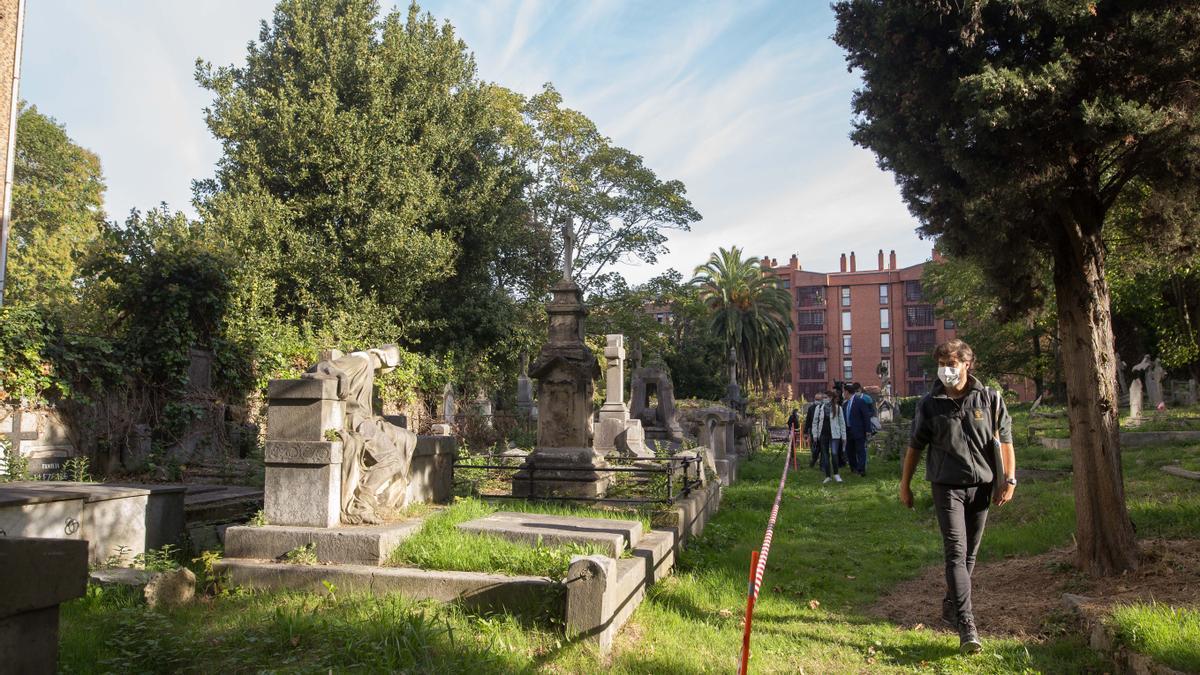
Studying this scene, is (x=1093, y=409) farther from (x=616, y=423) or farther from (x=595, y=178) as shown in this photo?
(x=595, y=178)

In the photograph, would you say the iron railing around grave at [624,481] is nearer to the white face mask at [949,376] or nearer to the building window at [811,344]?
the white face mask at [949,376]

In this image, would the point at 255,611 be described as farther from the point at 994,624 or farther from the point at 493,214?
the point at 493,214

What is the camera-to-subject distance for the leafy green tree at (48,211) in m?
23.6

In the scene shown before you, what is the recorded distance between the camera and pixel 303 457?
620cm

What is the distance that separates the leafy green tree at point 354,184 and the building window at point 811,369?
6025cm

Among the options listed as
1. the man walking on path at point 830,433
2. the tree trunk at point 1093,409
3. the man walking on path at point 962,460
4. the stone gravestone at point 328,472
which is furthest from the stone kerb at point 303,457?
the man walking on path at point 830,433

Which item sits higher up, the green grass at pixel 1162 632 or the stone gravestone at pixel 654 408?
the stone gravestone at pixel 654 408

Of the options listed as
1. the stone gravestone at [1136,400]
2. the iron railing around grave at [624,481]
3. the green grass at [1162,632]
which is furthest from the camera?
the stone gravestone at [1136,400]

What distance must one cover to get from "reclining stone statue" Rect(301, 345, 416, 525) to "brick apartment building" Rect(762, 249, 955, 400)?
70.2 metres

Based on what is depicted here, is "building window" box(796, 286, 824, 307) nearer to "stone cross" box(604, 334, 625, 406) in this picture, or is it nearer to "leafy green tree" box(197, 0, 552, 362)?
"leafy green tree" box(197, 0, 552, 362)

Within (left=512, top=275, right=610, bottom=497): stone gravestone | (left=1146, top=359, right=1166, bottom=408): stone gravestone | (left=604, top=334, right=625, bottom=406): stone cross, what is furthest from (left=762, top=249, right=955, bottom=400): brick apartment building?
(left=512, top=275, right=610, bottom=497): stone gravestone

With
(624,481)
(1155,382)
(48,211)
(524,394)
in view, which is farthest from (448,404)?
(1155,382)

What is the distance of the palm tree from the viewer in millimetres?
50312

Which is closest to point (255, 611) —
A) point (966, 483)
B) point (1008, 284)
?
point (966, 483)
